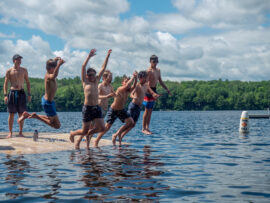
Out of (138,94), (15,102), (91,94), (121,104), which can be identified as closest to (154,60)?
(138,94)

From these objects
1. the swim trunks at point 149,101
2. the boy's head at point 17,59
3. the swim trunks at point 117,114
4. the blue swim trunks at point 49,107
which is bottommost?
the swim trunks at point 117,114

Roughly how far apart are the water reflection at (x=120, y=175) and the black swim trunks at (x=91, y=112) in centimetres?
103

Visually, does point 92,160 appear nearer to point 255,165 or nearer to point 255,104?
point 255,165

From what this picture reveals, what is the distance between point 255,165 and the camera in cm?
823

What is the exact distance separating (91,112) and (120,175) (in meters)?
3.50

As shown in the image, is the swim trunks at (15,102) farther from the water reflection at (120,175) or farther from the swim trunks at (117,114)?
the water reflection at (120,175)

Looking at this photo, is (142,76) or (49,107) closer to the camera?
(49,107)

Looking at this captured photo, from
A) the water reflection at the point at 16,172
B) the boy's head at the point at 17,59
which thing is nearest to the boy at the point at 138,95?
the boy's head at the point at 17,59

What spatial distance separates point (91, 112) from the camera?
33.5 ft

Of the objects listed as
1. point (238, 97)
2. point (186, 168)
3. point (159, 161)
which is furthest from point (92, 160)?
point (238, 97)

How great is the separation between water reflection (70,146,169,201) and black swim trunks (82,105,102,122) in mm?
1035

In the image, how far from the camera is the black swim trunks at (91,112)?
10180 mm

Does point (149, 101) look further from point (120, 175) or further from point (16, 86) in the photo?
point (120, 175)

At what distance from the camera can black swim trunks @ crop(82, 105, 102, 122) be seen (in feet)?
33.4
